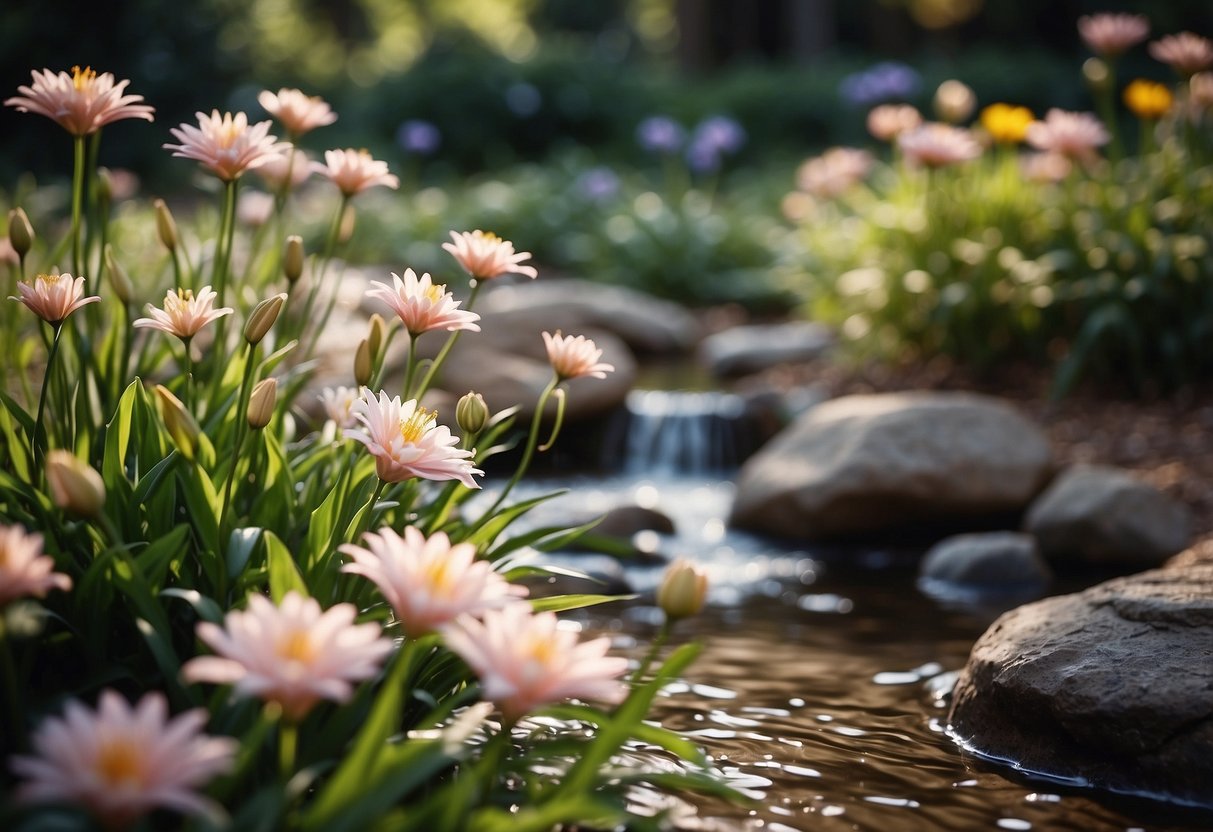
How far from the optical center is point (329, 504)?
2.31 meters

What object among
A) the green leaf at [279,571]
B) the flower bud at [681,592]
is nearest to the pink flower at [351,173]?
Result: the green leaf at [279,571]

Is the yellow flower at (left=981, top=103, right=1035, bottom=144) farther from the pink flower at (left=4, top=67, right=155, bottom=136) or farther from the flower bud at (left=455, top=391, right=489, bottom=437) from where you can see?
the pink flower at (left=4, top=67, right=155, bottom=136)

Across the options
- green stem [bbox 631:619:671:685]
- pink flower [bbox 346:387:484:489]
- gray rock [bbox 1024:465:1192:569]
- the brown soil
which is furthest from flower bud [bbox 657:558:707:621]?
the brown soil

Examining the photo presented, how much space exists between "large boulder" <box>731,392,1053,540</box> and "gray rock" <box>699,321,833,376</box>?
2.77 m

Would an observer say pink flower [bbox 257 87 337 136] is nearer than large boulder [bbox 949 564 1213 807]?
No

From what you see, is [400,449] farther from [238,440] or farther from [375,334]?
[375,334]

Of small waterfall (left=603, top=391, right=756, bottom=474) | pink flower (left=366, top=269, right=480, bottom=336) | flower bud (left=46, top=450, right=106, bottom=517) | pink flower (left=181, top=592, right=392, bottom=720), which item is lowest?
pink flower (left=181, top=592, right=392, bottom=720)

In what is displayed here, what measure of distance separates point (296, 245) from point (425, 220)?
378 inches

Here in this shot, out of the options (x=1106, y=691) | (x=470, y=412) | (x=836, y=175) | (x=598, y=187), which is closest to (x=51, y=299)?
(x=470, y=412)

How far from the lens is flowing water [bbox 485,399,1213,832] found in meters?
2.58

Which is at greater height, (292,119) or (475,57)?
(475,57)

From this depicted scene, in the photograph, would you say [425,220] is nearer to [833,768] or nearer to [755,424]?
[755,424]

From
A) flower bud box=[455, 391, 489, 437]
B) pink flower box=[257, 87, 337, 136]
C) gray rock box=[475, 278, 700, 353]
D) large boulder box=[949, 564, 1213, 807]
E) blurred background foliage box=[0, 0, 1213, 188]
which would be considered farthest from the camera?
blurred background foliage box=[0, 0, 1213, 188]

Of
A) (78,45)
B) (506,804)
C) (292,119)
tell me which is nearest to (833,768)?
(506,804)
